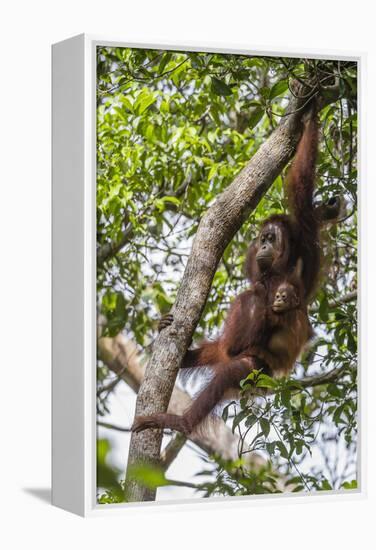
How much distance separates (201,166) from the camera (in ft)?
15.0

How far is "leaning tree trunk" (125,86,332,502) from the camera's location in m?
3.98

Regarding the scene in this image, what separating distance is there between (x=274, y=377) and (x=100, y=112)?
5.36 ft

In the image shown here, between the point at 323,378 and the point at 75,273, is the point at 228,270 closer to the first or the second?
the point at 323,378

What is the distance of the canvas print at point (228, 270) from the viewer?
4047 millimetres

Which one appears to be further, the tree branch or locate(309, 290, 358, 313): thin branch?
locate(309, 290, 358, 313): thin branch

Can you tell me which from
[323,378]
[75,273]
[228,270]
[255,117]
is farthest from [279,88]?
[323,378]

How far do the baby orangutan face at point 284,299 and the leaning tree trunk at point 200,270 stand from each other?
16.1 inches

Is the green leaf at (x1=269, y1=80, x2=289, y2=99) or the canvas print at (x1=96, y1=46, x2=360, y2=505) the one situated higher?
the green leaf at (x1=269, y1=80, x2=289, y2=99)

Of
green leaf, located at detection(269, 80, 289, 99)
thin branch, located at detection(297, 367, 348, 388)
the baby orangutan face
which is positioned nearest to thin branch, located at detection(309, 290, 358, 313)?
the baby orangutan face

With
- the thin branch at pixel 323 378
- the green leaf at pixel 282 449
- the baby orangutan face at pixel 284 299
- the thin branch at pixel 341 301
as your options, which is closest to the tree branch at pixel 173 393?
the green leaf at pixel 282 449

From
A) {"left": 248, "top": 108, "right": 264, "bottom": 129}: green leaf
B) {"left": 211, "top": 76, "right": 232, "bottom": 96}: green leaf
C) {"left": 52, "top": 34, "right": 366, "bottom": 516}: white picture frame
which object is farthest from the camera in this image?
{"left": 248, "top": 108, "right": 264, "bottom": 129}: green leaf

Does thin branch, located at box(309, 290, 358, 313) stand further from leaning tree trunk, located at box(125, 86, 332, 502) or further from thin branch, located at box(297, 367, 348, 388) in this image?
leaning tree trunk, located at box(125, 86, 332, 502)

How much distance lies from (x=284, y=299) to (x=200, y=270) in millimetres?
523

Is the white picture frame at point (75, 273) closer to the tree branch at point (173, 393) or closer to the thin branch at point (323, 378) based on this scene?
the tree branch at point (173, 393)
